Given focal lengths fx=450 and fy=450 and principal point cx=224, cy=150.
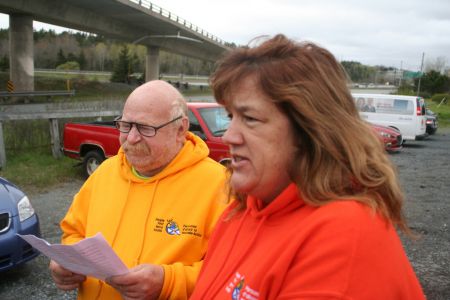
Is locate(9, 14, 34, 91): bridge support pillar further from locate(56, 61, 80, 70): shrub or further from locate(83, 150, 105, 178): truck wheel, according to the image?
locate(56, 61, 80, 70): shrub

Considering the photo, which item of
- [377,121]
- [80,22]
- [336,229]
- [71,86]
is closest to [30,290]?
[336,229]

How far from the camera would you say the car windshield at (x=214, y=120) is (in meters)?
8.34

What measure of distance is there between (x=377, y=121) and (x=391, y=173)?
1957cm

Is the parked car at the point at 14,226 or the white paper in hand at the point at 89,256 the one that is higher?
the white paper in hand at the point at 89,256

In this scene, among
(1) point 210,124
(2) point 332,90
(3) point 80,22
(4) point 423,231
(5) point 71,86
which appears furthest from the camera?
(5) point 71,86

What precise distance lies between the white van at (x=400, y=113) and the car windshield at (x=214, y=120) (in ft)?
41.6

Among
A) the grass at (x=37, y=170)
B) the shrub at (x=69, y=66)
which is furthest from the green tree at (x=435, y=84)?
the shrub at (x=69, y=66)

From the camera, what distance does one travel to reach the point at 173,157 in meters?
2.53

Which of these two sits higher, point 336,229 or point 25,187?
point 336,229

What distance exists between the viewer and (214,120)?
8.48 meters

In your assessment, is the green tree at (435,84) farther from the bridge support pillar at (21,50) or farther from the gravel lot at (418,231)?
the gravel lot at (418,231)

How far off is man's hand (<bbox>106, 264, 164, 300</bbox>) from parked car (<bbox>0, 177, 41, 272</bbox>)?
9.17 feet

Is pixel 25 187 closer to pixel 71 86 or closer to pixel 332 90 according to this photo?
pixel 332 90

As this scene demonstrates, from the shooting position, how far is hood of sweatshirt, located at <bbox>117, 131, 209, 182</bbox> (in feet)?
8.09
